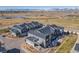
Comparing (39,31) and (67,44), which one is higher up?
(39,31)

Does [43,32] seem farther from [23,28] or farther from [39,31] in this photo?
[23,28]

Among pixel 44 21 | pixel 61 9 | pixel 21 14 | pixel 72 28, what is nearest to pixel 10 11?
pixel 21 14

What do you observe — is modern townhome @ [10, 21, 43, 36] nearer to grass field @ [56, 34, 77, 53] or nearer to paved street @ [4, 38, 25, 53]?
paved street @ [4, 38, 25, 53]

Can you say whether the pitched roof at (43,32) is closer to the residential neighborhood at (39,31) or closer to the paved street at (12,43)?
the residential neighborhood at (39,31)

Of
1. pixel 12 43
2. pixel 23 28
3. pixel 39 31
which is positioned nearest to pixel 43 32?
pixel 39 31

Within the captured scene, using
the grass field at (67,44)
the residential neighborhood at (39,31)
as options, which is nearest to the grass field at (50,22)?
the residential neighborhood at (39,31)

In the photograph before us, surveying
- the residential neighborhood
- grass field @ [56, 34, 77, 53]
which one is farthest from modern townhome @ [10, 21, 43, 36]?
grass field @ [56, 34, 77, 53]
